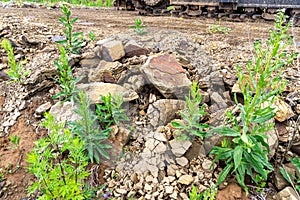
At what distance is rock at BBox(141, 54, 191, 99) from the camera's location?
3387 millimetres

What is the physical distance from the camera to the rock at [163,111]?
3246 millimetres

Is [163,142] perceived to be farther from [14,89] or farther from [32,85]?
[14,89]

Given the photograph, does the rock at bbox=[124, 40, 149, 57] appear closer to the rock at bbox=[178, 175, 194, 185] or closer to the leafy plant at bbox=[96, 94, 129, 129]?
the leafy plant at bbox=[96, 94, 129, 129]

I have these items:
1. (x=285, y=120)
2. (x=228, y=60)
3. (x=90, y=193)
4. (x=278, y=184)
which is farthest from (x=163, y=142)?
(x=228, y=60)

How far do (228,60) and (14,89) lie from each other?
3.34 m

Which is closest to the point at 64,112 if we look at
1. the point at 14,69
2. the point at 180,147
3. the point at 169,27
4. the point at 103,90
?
the point at 103,90

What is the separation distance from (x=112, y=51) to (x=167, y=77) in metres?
1.02

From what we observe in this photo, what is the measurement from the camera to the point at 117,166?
115 inches

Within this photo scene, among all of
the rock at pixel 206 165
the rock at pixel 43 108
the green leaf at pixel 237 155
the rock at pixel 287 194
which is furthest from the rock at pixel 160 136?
the rock at pixel 43 108

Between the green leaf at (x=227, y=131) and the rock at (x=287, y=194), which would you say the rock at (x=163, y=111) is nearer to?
the green leaf at (x=227, y=131)

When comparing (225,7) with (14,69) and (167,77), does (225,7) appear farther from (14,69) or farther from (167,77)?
(14,69)

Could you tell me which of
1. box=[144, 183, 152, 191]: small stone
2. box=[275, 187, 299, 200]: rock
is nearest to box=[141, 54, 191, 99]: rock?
box=[144, 183, 152, 191]: small stone

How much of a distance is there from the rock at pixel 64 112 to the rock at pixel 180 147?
121 centimetres

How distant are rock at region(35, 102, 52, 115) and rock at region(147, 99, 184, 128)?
137 centimetres
